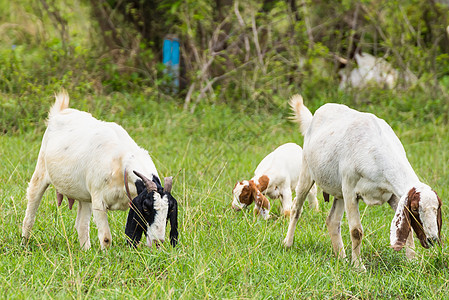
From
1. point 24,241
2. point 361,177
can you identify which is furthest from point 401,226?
point 24,241

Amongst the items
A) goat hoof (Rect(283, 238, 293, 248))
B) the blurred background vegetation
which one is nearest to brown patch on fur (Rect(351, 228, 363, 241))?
goat hoof (Rect(283, 238, 293, 248))

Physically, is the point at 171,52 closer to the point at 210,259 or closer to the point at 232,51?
the point at 232,51

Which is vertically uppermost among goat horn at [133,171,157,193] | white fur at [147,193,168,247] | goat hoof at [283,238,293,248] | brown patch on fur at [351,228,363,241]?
goat horn at [133,171,157,193]

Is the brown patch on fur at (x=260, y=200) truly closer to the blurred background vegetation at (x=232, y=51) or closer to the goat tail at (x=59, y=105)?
the goat tail at (x=59, y=105)

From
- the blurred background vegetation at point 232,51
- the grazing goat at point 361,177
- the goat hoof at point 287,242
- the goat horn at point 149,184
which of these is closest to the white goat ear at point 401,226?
the grazing goat at point 361,177

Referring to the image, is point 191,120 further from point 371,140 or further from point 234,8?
point 371,140

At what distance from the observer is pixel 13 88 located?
405 inches

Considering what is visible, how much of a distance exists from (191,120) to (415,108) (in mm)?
4162

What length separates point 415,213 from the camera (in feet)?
13.4

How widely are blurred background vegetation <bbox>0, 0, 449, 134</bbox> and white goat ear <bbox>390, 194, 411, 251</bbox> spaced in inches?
280

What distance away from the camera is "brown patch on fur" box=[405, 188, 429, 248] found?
4059 mm

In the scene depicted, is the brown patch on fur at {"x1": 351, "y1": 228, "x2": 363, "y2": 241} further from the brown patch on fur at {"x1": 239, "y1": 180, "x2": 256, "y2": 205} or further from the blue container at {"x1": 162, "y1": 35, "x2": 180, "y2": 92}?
the blue container at {"x1": 162, "y1": 35, "x2": 180, "y2": 92}

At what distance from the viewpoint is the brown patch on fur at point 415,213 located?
4059 millimetres

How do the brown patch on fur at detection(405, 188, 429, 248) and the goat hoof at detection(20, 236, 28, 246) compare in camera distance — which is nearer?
the brown patch on fur at detection(405, 188, 429, 248)
